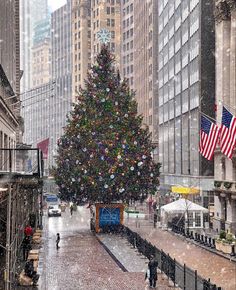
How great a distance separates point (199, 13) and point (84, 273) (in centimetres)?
4073

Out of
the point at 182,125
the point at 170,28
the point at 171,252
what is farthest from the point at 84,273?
the point at 170,28

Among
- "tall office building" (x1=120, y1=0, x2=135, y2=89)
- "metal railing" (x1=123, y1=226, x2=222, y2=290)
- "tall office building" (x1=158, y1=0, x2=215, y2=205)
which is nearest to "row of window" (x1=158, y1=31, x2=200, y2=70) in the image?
"tall office building" (x1=158, y1=0, x2=215, y2=205)

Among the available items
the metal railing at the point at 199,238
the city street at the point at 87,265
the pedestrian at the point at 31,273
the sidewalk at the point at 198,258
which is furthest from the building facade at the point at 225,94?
the pedestrian at the point at 31,273

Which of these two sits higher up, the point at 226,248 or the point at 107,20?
the point at 107,20

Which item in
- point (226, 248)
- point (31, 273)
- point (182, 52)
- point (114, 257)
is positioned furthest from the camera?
point (182, 52)

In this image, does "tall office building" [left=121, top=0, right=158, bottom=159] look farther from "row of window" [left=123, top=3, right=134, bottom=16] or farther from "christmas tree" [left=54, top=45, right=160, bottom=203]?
"christmas tree" [left=54, top=45, right=160, bottom=203]

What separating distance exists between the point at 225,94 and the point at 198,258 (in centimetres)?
2120

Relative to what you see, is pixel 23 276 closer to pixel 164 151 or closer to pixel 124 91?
pixel 124 91

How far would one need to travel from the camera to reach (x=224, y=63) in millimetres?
54094

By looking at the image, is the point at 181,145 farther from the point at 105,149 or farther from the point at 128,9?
the point at 128,9

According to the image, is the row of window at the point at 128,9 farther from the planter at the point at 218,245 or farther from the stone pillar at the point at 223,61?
the planter at the point at 218,245

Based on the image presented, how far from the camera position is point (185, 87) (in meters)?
73.2

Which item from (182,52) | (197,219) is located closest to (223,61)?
(197,219)

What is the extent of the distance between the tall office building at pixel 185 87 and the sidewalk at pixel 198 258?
1696cm
